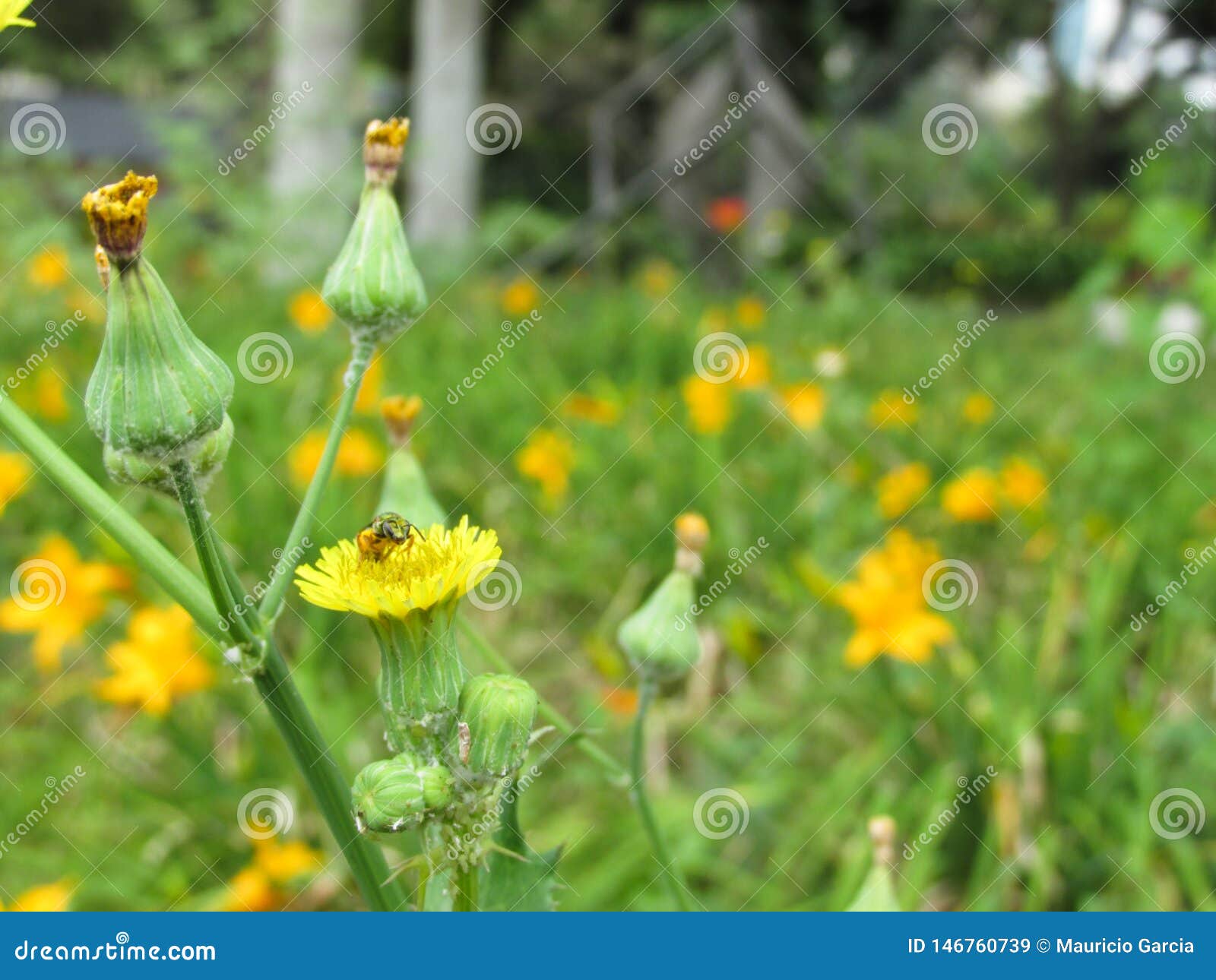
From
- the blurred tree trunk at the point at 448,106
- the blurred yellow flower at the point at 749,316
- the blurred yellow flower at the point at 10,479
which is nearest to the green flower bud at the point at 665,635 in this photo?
the blurred yellow flower at the point at 10,479

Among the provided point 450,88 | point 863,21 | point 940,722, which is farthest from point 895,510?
point 863,21

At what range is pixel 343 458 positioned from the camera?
246cm

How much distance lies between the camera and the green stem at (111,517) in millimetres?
474

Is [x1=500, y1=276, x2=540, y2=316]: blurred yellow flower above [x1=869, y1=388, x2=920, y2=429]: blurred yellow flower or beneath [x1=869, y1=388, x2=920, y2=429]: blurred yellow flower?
above

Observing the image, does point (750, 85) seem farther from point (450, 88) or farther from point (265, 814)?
point (265, 814)

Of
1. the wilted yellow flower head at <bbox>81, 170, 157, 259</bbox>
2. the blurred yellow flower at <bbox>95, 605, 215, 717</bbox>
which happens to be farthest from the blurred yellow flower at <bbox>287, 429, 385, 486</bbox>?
the wilted yellow flower head at <bbox>81, 170, 157, 259</bbox>

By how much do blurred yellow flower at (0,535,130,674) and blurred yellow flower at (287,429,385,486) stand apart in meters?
0.44

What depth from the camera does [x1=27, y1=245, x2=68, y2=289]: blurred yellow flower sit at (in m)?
3.67

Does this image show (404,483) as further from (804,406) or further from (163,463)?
(804,406)

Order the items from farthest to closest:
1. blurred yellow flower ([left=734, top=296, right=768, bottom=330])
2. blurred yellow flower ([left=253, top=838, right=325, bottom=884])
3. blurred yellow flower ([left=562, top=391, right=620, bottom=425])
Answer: blurred yellow flower ([left=734, top=296, right=768, bottom=330]) → blurred yellow flower ([left=562, top=391, right=620, bottom=425]) → blurred yellow flower ([left=253, top=838, right=325, bottom=884])

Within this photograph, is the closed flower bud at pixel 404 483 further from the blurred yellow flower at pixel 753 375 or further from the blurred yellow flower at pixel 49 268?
the blurred yellow flower at pixel 49 268

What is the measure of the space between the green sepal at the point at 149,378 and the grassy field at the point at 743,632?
25cm

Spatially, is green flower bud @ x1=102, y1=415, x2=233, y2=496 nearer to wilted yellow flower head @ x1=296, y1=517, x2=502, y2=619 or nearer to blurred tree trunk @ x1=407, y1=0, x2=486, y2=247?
wilted yellow flower head @ x1=296, y1=517, x2=502, y2=619

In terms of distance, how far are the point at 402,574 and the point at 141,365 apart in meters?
0.17
